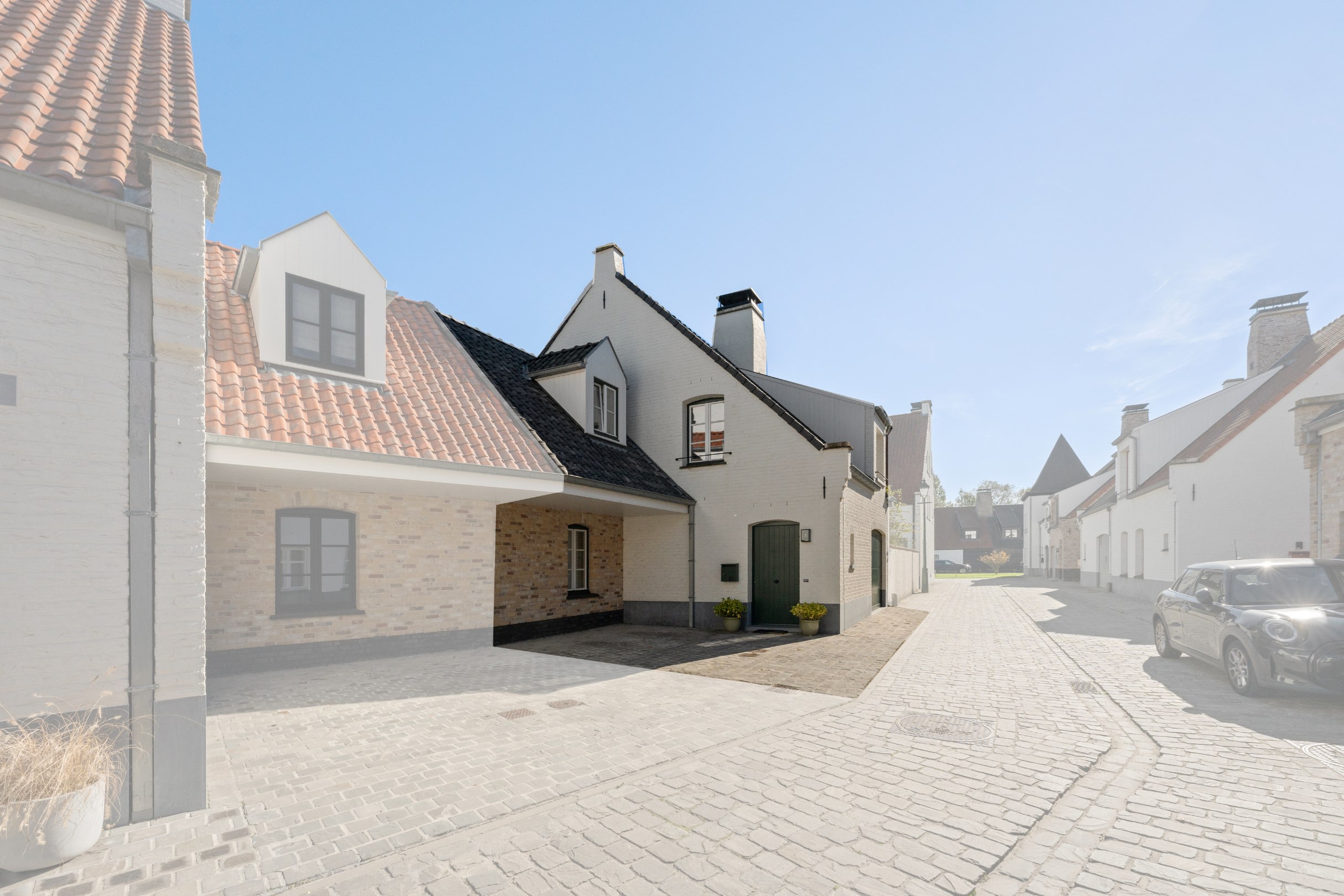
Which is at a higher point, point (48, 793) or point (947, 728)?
point (48, 793)

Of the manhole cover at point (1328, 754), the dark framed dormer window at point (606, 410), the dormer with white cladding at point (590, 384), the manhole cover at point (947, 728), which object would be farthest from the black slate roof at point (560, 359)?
the manhole cover at point (1328, 754)

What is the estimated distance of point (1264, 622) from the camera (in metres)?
7.65

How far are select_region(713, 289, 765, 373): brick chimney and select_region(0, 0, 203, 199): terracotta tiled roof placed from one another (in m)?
13.1

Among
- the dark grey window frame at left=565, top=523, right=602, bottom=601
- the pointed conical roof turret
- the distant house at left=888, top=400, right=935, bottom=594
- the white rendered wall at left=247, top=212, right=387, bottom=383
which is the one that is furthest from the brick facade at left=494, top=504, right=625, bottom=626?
the pointed conical roof turret

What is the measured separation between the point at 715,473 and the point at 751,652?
4.90 m

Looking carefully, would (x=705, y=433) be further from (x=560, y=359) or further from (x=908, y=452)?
(x=908, y=452)

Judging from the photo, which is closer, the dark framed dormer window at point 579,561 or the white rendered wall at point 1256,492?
the dark framed dormer window at point 579,561

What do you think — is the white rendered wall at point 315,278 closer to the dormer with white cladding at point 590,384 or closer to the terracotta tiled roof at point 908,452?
Result: the dormer with white cladding at point 590,384

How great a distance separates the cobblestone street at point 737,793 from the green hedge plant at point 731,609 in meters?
5.20

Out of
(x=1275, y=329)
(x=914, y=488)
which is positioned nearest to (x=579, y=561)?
(x=914, y=488)

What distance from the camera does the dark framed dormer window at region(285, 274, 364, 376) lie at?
893 centimetres

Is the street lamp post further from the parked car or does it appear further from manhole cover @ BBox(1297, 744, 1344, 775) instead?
manhole cover @ BBox(1297, 744, 1344, 775)

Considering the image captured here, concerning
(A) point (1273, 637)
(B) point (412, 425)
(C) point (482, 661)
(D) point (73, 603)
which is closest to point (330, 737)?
(D) point (73, 603)

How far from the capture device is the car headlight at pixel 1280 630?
730cm
